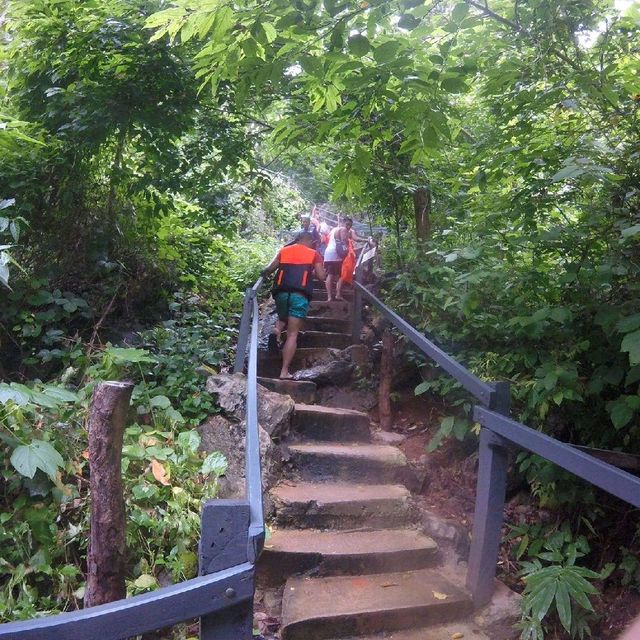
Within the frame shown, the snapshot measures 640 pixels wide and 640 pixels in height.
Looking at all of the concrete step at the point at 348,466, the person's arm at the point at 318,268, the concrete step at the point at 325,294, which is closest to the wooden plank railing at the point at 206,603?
the concrete step at the point at 348,466

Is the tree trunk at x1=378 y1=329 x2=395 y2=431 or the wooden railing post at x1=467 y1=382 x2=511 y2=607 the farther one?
the tree trunk at x1=378 y1=329 x2=395 y2=431

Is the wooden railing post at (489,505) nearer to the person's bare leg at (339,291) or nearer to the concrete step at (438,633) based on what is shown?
the concrete step at (438,633)

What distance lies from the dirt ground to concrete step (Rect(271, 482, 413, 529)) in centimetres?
43

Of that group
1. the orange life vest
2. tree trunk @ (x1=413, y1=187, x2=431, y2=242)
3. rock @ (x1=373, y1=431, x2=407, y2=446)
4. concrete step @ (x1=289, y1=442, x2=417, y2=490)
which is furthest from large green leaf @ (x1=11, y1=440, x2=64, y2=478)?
tree trunk @ (x1=413, y1=187, x2=431, y2=242)

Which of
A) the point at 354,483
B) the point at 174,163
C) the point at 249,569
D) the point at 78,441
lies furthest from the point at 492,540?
the point at 174,163

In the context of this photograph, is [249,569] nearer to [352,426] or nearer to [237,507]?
[237,507]

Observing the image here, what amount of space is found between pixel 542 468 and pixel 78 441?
3147 mm

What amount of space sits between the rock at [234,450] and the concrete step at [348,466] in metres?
0.25

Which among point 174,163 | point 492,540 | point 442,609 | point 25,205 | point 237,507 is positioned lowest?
point 442,609

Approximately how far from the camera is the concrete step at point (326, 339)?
7.65 metres

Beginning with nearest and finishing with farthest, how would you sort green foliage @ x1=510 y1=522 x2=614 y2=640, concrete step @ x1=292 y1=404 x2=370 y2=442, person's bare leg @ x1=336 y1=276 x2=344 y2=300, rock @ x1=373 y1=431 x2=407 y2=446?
green foliage @ x1=510 y1=522 x2=614 y2=640
concrete step @ x1=292 y1=404 x2=370 y2=442
rock @ x1=373 y1=431 x2=407 y2=446
person's bare leg @ x1=336 y1=276 x2=344 y2=300

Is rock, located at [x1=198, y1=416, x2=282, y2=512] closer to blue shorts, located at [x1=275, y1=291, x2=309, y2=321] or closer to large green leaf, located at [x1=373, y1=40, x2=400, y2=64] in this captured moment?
blue shorts, located at [x1=275, y1=291, x2=309, y2=321]

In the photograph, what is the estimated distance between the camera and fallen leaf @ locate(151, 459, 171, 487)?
149 inches

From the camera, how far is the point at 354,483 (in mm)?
4543
